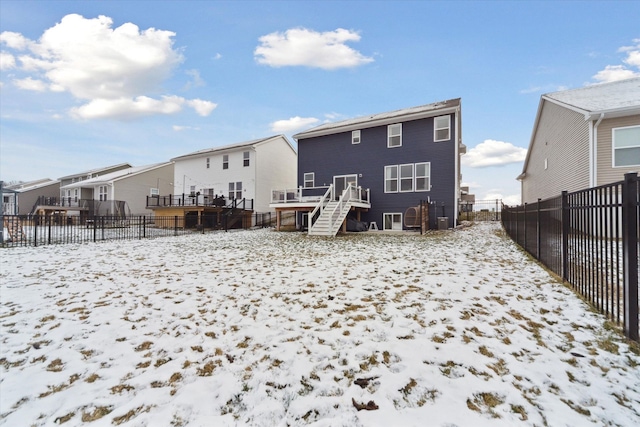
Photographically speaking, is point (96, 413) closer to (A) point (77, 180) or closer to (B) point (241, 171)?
(B) point (241, 171)

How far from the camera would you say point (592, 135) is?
447 inches

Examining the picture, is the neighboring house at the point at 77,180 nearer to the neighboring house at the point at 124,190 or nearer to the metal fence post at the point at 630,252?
the neighboring house at the point at 124,190

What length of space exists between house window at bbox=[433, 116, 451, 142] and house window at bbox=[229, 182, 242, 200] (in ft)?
53.3

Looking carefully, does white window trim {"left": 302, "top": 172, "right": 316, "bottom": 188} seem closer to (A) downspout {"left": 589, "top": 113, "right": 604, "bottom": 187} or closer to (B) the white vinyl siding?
(B) the white vinyl siding

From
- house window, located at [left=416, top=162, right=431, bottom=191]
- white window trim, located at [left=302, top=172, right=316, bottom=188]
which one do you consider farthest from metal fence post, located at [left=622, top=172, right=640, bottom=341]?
white window trim, located at [left=302, top=172, right=316, bottom=188]

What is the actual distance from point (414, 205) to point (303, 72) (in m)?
11.6

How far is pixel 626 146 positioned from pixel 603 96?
11.8 feet

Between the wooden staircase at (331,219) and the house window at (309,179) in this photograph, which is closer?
the wooden staircase at (331,219)

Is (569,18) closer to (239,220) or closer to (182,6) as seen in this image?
(182,6)

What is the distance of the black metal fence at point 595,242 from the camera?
3111 millimetres

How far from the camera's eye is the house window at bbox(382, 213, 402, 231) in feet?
59.0

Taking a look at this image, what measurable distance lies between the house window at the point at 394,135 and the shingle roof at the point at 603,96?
7.91 m

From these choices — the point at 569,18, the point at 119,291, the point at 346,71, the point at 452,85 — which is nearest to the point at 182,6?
the point at 346,71

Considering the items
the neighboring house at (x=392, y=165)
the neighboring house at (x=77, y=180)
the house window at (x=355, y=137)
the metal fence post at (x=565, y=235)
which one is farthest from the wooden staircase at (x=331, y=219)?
the neighboring house at (x=77, y=180)
